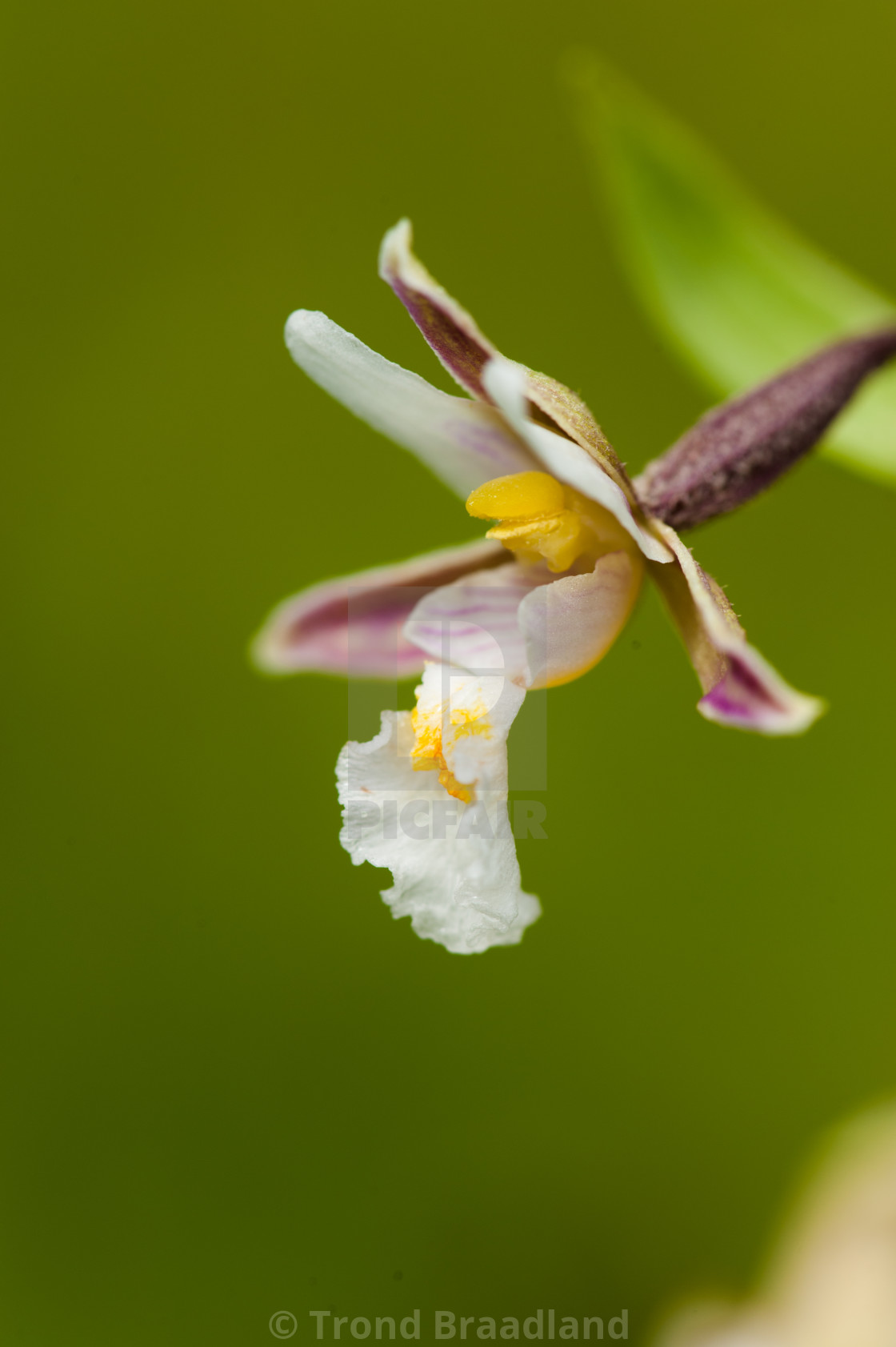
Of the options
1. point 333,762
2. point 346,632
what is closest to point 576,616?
point 346,632

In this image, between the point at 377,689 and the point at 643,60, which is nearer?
the point at 377,689

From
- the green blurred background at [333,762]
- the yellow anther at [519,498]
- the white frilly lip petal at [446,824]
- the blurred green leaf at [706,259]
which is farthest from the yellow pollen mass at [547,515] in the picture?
the green blurred background at [333,762]

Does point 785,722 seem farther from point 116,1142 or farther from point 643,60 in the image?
point 643,60

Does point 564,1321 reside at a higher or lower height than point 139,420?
lower

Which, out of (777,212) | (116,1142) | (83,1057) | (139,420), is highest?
(139,420)

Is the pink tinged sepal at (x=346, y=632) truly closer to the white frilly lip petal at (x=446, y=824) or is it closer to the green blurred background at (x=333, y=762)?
the white frilly lip petal at (x=446, y=824)

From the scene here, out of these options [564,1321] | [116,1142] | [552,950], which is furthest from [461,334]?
[564,1321]

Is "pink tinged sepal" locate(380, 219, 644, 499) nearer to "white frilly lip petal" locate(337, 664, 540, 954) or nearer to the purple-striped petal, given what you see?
the purple-striped petal

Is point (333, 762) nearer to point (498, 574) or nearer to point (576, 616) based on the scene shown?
point (498, 574)

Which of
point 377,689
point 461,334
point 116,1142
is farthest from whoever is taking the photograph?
point 116,1142
